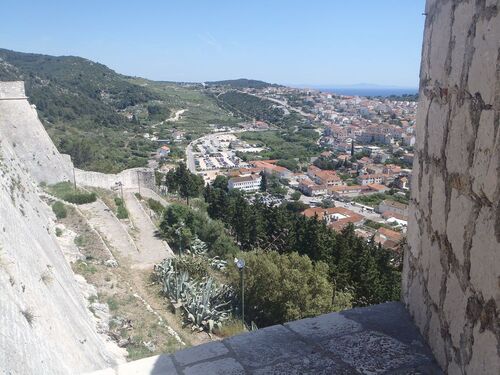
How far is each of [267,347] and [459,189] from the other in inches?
39.1

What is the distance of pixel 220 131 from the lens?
A: 325 ft

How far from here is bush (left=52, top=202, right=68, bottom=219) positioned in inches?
484

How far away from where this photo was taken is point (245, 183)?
54.5 meters

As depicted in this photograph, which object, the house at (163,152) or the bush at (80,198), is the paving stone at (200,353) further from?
the house at (163,152)

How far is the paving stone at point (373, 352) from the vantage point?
1.58 m

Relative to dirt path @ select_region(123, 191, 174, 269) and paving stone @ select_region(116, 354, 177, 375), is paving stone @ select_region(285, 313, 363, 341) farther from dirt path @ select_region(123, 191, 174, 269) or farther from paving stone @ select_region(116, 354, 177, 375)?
dirt path @ select_region(123, 191, 174, 269)

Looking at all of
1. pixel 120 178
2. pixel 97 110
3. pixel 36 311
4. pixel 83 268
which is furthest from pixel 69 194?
pixel 97 110

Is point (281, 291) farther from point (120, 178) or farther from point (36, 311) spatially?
point (120, 178)

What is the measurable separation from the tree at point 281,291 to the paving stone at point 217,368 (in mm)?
8575

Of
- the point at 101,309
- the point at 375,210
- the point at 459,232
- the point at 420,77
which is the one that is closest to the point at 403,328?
the point at 459,232

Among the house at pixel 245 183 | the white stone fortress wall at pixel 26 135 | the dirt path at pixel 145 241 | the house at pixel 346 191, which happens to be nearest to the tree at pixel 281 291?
the dirt path at pixel 145 241

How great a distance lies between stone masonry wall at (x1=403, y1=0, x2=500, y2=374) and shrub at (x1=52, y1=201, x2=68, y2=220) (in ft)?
39.8

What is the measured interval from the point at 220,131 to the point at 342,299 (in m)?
89.8

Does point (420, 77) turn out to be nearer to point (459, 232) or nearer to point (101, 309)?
point (459, 232)
